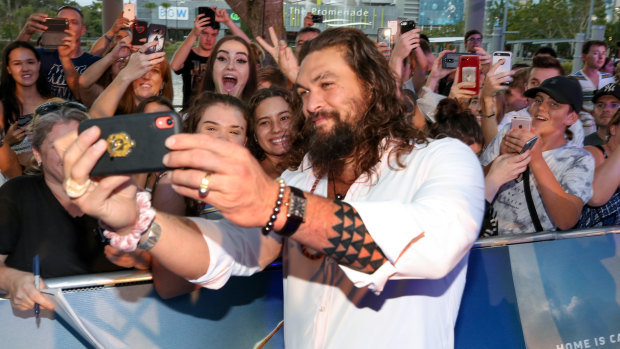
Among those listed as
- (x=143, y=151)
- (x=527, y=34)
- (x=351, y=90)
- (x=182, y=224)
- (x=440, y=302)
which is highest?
(x=527, y=34)

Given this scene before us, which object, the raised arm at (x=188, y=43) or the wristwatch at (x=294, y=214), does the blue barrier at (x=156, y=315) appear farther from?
the raised arm at (x=188, y=43)

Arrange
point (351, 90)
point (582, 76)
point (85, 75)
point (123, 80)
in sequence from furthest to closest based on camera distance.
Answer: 1. point (582, 76)
2. point (85, 75)
3. point (123, 80)
4. point (351, 90)

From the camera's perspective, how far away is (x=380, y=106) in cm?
206

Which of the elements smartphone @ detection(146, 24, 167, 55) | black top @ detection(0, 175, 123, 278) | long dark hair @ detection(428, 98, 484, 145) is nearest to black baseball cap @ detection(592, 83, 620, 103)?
Result: long dark hair @ detection(428, 98, 484, 145)

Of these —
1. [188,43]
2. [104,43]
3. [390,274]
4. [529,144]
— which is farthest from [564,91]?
[104,43]

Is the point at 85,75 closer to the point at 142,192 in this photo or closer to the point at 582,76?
the point at 142,192

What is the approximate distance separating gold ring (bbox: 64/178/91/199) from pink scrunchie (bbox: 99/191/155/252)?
0.17 meters

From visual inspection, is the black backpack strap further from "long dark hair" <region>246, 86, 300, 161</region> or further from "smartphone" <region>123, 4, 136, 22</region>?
"smartphone" <region>123, 4, 136, 22</region>

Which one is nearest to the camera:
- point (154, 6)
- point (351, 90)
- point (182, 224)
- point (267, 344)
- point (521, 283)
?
point (182, 224)

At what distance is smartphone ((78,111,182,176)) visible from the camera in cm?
132

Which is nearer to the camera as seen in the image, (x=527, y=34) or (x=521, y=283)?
(x=521, y=283)

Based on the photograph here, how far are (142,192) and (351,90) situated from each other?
80 centimetres

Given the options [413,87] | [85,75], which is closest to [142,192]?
[85,75]

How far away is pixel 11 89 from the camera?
4910 mm
